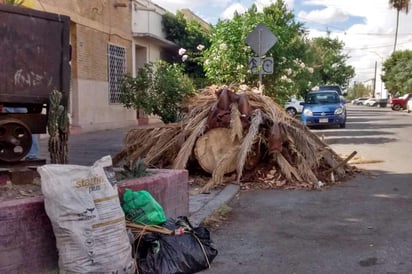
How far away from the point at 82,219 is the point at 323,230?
3.21 metres

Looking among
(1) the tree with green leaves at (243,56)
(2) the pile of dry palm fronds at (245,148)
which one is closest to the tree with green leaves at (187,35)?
(1) the tree with green leaves at (243,56)

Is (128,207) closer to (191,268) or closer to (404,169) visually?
(191,268)

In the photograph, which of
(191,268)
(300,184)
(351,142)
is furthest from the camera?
(351,142)

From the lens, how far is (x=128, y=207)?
4.90 meters

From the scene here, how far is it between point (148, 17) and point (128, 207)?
64.7 ft

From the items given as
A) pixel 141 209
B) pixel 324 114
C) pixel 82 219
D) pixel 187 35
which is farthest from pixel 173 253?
pixel 187 35

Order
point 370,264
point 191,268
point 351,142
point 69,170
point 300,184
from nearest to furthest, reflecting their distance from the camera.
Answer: point 69,170, point 191,268, point 370,264, point 300,184, point 351,142

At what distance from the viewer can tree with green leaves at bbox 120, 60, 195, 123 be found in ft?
39.6

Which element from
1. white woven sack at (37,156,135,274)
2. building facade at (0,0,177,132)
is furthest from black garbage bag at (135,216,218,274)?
building facade at (0,0,177,132)

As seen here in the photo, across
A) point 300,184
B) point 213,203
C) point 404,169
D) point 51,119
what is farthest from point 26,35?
point 404,169

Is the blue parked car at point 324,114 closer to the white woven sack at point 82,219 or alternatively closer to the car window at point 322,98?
the car window at point 322,98

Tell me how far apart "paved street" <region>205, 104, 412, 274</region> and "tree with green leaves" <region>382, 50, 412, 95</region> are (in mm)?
55756

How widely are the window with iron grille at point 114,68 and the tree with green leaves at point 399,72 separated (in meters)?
46.7

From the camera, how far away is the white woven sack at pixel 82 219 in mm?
4074
